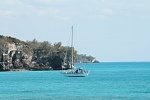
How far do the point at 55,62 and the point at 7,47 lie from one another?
18.2 meters

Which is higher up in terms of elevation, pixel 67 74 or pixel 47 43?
pixel 47 43

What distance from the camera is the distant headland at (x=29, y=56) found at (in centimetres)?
17650

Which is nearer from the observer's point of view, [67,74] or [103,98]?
[103,98]

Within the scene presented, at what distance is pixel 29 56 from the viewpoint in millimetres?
183500

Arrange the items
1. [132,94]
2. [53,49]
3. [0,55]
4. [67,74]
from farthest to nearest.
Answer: [53,49]
[0,55]
[67,74]
[132,94]

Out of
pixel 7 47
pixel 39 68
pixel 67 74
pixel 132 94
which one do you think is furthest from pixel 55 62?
pixel 132 94

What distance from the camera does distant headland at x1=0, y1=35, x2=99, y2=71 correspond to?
176500mm

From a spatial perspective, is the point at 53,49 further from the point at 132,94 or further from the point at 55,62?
the point at 132,94

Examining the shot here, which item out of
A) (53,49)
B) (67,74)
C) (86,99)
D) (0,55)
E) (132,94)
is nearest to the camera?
(86,99)

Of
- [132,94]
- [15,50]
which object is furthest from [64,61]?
[132,94]

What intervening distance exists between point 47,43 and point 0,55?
88.5ft

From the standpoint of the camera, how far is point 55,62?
604ft

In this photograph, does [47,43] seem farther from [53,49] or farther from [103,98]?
[103,98]

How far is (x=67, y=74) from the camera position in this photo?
5103 inches
